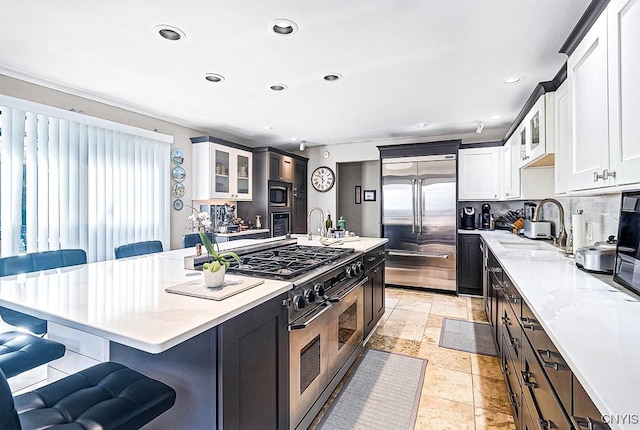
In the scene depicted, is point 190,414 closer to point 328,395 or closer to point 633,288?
point 328,395

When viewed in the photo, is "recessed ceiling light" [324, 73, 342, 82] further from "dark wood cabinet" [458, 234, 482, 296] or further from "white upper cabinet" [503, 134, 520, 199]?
"dark wood cabinet" [458, 234, 482, 296]

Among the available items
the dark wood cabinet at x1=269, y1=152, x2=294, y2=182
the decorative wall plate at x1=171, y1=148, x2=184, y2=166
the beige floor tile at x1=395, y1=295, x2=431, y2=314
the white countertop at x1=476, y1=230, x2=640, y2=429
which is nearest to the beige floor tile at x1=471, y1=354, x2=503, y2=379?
the white countertop at x1=476, y1=230, x2=640, y2=429

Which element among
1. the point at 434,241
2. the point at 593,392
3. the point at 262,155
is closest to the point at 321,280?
the point at 593,392

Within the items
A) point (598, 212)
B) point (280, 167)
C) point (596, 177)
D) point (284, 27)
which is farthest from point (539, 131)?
point (280, 167)

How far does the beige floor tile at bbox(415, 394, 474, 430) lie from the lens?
190 cm

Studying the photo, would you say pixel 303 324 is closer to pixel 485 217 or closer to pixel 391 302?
pixel 391 302

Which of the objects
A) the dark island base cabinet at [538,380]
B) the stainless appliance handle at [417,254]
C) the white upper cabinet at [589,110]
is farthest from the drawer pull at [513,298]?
the stainless appliance handle at [417,254]

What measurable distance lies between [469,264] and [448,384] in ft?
8.68

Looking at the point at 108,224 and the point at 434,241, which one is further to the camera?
the point at 434,241

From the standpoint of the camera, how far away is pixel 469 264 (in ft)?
15.2

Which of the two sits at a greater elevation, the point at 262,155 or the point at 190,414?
the point at 262,155

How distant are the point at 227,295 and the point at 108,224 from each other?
2944 millimetres

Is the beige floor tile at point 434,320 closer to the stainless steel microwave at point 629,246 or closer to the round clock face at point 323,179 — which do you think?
the stainless steel microwave at point 629,246

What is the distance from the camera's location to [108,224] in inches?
137
